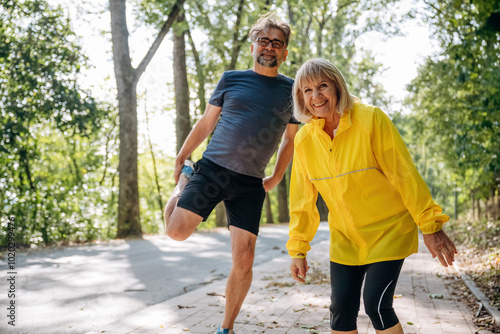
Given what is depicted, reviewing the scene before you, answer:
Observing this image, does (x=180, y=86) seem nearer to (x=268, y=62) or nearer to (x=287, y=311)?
(x=287, y=311)

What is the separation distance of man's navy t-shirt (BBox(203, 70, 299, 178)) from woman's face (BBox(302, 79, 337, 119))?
3.31 ft

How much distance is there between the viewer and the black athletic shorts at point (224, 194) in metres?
3.97

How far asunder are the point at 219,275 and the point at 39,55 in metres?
10.8

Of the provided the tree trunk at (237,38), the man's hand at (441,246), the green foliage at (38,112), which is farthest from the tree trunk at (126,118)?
the man's hand at (441,246)

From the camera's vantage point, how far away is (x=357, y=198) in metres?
2.92

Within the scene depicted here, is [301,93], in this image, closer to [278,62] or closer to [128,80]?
[278,62]

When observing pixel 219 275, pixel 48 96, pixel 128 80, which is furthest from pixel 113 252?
pixel 48 96

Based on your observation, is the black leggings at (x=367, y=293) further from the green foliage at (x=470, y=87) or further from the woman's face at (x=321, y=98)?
the green foliage at (x=470, y=87)

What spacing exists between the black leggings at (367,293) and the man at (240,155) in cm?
117

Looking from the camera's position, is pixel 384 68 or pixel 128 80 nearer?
pixel 128 80

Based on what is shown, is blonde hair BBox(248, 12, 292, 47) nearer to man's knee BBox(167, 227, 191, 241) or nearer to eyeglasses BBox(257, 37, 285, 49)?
eyeglasses BBox(257, 37, 285, 49)

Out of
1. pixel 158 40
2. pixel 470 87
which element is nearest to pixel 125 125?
pixel 158 40

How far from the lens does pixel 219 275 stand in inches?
308

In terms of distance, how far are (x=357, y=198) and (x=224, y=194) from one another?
141 centimetres
